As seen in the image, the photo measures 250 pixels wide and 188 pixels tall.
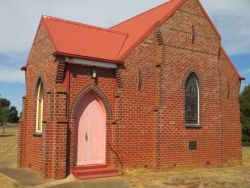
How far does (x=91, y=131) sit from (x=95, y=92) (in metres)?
1.51

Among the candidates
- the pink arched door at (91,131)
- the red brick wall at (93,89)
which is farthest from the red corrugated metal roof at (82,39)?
the pink arched door at (91,131)

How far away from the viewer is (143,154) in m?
13.9

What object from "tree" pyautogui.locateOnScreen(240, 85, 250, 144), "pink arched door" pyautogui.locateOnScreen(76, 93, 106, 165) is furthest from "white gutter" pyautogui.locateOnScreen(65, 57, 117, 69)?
"tree" pyautogui.locateOnScreen(240, 85, 250, 144)

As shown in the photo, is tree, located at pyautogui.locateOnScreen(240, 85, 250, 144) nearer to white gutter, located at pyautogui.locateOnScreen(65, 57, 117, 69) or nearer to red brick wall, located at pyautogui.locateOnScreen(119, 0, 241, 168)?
red brick wall, located at pyautogui.locateOnScreen(119, 0, 241, 168)

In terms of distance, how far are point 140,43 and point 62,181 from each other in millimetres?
6369

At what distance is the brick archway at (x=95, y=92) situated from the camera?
12492 millimetres

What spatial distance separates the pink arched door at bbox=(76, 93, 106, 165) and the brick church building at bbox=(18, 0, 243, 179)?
0.04 m

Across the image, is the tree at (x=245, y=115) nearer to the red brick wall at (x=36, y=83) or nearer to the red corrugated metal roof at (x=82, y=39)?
the red corrugated metal roof at (x=82, y=39)

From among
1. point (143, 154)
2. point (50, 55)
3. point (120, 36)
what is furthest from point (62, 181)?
point (120, 36)

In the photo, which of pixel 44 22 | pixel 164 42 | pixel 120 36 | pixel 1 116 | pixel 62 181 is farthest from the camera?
pixel 1 116

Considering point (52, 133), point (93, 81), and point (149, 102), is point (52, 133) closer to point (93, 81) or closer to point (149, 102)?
point (93, 81)

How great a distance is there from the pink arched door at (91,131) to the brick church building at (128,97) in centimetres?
4

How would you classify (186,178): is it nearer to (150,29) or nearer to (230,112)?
(230,112)

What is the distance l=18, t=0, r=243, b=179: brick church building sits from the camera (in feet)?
40.5
